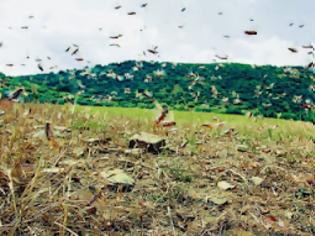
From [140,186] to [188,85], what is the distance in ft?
109

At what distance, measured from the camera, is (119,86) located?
37312mm

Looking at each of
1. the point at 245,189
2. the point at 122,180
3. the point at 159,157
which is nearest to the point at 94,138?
the point at 159,157

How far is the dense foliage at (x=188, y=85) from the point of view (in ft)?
105

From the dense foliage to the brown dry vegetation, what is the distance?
973 inches

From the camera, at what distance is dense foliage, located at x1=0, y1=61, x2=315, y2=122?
31.9 metres

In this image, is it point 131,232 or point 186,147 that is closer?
point 131,232

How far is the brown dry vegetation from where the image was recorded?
3705mm

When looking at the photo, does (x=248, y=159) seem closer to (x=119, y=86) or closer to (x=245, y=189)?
(x=245, y=189)

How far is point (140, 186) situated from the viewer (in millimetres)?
4258

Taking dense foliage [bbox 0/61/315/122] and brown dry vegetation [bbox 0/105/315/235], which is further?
dense foliage [bbox 0/61/315/122]

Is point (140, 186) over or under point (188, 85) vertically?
under

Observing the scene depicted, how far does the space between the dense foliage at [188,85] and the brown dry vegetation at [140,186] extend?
81.0 feet

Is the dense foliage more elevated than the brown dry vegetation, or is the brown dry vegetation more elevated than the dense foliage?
the dense foliage

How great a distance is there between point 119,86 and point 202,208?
1312 inches
